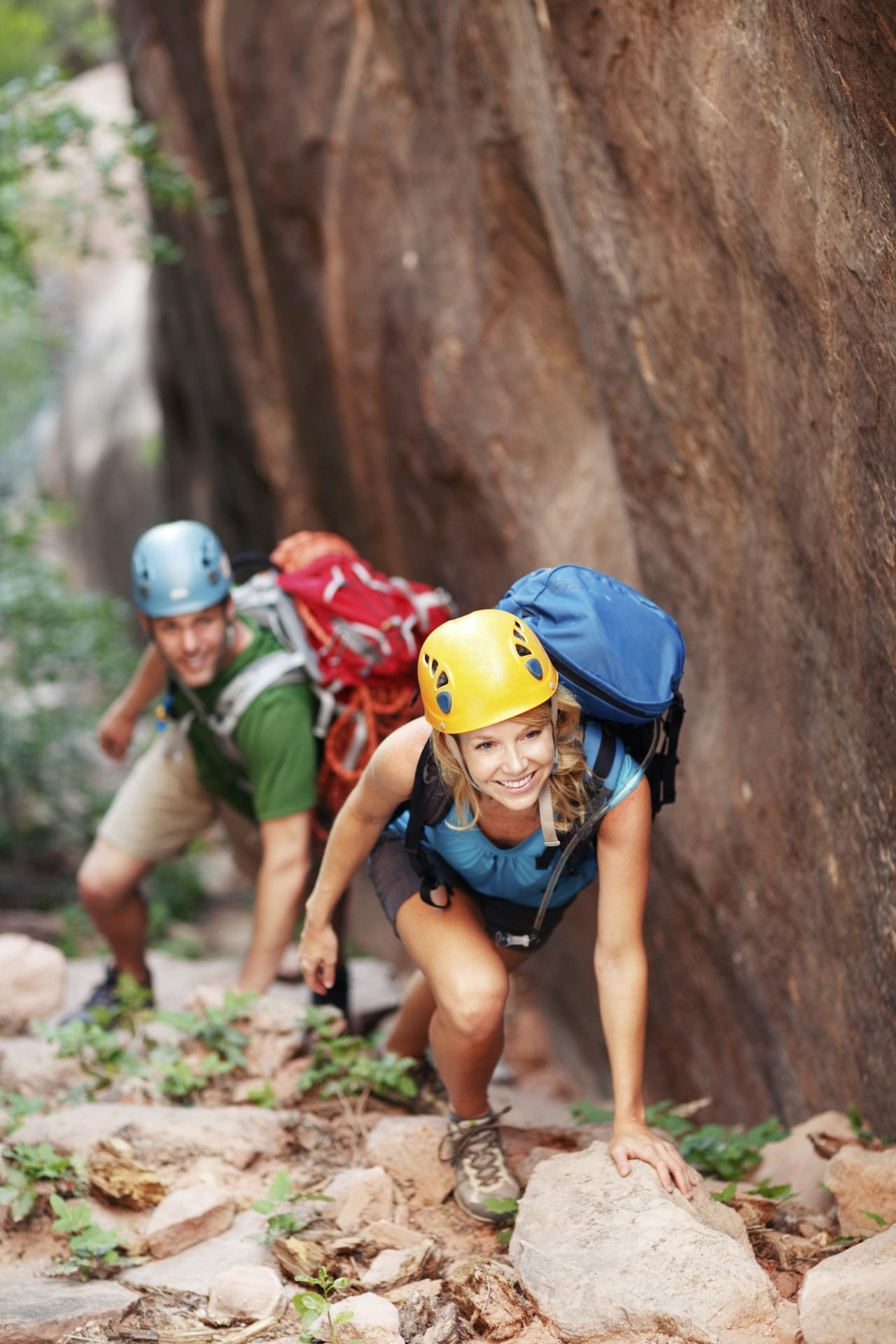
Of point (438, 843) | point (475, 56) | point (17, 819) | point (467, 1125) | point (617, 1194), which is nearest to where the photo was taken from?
point (617, 1194)

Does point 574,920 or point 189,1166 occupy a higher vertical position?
point 189,1166

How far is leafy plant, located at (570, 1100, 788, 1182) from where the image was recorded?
4.25m

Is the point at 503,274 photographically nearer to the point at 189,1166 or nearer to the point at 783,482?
the point at 783,482

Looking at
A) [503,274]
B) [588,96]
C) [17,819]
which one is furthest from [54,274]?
[588,96]

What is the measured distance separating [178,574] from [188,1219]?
8.39 ft

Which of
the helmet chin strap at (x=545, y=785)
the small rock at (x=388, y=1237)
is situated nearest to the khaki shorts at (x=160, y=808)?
the small rock at (x=388, y=1237)

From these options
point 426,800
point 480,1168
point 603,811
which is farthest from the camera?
point 480,1168

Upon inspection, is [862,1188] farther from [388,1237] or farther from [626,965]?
[388,1237]

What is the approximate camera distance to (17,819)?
1064cm

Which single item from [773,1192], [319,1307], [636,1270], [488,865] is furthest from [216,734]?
[636,1270]

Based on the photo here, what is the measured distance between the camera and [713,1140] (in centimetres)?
438

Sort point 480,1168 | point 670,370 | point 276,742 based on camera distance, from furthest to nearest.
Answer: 1. point 276,742
2. point 670,370
3. point 480,1168

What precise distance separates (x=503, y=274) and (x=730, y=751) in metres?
2.95

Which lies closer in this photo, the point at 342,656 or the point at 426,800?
the point at 426,800
